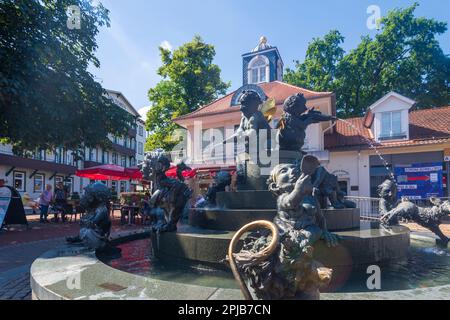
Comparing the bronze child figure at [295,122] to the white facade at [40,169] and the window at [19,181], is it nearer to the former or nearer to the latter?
the white facade at [40,169]

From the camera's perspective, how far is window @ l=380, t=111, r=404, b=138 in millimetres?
19328

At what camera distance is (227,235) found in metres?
4.15

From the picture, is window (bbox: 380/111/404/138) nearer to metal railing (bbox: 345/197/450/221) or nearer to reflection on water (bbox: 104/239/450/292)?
metal railing (bbox: 345/197/450/221)

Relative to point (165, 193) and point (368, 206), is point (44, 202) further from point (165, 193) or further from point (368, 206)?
point (368, 206)

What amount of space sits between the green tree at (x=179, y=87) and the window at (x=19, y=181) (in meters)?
13.0

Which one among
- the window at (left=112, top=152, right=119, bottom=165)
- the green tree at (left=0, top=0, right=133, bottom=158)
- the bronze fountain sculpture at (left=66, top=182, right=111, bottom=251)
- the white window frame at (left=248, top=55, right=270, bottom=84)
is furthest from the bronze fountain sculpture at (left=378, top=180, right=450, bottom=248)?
the window at (left=112, top=152, right=119, bottom=165)

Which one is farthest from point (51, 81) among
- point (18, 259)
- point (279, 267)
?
point (279, 267)

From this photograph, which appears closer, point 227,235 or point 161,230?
point 227,235

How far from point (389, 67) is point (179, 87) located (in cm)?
1901

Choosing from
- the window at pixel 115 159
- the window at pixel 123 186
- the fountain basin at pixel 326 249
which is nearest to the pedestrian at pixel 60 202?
the fountain basin at pixel 326 249

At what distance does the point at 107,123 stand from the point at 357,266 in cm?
1263
